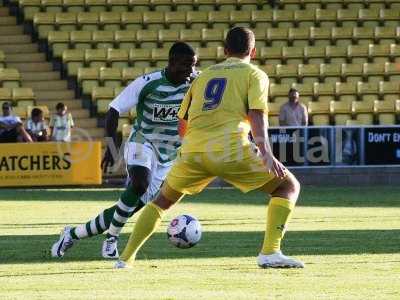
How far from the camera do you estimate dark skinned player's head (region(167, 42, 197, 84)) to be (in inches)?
421

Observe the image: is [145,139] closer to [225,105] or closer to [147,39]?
[225,105]

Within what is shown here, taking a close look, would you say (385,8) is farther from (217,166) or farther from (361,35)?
(217,166)

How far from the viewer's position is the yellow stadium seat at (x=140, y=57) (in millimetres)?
28641

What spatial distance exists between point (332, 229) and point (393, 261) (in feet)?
13.6

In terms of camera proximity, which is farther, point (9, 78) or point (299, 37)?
point (299, 37)

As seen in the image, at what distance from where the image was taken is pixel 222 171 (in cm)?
957

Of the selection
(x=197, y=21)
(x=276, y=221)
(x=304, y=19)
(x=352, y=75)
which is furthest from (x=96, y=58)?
(x=276, y=221)

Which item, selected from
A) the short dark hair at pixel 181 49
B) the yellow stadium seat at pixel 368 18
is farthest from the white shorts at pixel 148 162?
the yellow stadium seat at pixel 368 18

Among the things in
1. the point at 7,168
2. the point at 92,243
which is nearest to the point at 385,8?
the point at 7,168

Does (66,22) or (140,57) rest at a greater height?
(66,22)

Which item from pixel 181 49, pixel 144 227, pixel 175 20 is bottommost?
pixel 175 20

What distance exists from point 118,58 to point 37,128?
460 centimetres

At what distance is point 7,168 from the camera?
78.7 ft

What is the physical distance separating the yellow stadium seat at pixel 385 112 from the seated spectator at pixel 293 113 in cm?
321
